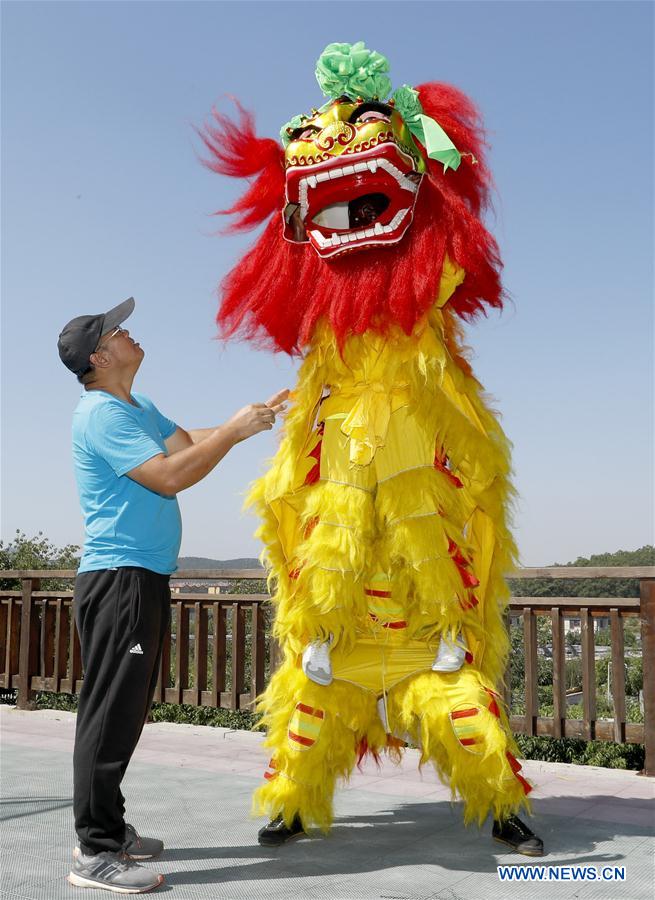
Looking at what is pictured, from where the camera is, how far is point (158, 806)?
286 centimetres

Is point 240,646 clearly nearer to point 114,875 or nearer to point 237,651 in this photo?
point 237,651

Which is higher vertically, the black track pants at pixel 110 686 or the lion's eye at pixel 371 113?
the lion's eye at pixel 371 113

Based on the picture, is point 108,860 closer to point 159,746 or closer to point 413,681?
point 413,681

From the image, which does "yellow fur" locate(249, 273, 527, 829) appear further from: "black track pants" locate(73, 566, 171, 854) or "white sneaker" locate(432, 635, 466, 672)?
"black track pants" locate(73, 566, 171, 854)

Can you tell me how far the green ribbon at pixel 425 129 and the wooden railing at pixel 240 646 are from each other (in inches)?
50.3

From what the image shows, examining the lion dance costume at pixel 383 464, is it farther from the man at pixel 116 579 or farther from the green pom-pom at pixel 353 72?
the man at pixel 116 579

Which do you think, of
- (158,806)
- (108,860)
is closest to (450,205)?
(108,860)

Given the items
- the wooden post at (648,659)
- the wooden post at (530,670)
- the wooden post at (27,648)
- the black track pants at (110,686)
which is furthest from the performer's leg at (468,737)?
the wooden post at (27,648)

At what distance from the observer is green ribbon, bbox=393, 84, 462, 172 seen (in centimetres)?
240

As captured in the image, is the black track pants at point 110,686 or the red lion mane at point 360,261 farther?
the red lion mane at point 360,261

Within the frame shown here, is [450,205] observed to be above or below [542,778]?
above

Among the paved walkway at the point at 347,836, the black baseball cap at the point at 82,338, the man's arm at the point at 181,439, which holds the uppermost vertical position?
the black baseball cap at the point at 82,338

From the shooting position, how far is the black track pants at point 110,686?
2.03 metres

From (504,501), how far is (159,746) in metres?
2.49
